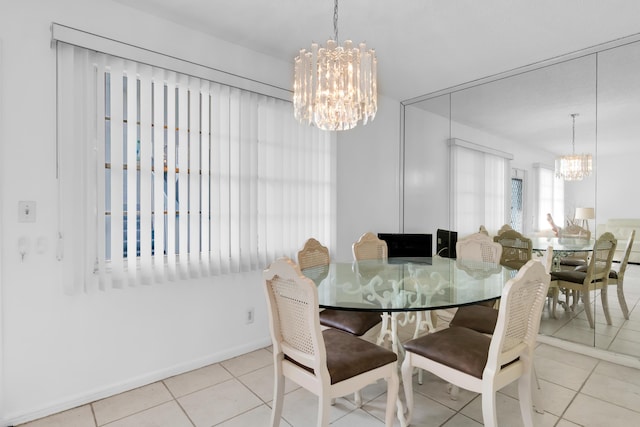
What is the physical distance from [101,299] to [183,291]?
1.80 ft

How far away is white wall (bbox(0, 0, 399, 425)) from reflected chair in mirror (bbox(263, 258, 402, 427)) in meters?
1.23

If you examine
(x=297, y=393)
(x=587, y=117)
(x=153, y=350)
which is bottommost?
(x=297, y=393)

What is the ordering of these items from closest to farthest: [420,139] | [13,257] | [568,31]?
1. [13,257]
2. [568,31]
3. [420,139]

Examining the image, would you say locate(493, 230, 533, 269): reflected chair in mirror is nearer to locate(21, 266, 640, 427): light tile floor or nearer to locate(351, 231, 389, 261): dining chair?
locate(21, 266, 640, 427): light tile floor

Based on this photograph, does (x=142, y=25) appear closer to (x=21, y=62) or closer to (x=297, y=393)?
(x=21, y=62)

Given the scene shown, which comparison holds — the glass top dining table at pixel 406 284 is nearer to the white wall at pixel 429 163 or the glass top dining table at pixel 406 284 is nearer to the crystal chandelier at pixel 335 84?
the crystal chandelier at pixel 335 84

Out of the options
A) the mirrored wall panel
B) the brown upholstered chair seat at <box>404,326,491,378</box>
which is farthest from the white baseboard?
the mirrored wall panel

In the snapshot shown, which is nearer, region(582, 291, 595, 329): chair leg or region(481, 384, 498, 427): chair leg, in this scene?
region(481, 384, 498, 427): chair leg

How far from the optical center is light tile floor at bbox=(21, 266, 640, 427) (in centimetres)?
200

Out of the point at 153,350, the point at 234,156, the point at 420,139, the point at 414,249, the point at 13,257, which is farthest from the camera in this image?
the point at 420,139

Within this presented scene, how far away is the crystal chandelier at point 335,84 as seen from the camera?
184 centimetres

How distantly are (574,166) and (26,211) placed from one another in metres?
4.22

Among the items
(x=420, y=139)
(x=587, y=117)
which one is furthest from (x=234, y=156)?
(x=587, y=117)

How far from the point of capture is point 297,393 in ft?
7.57
